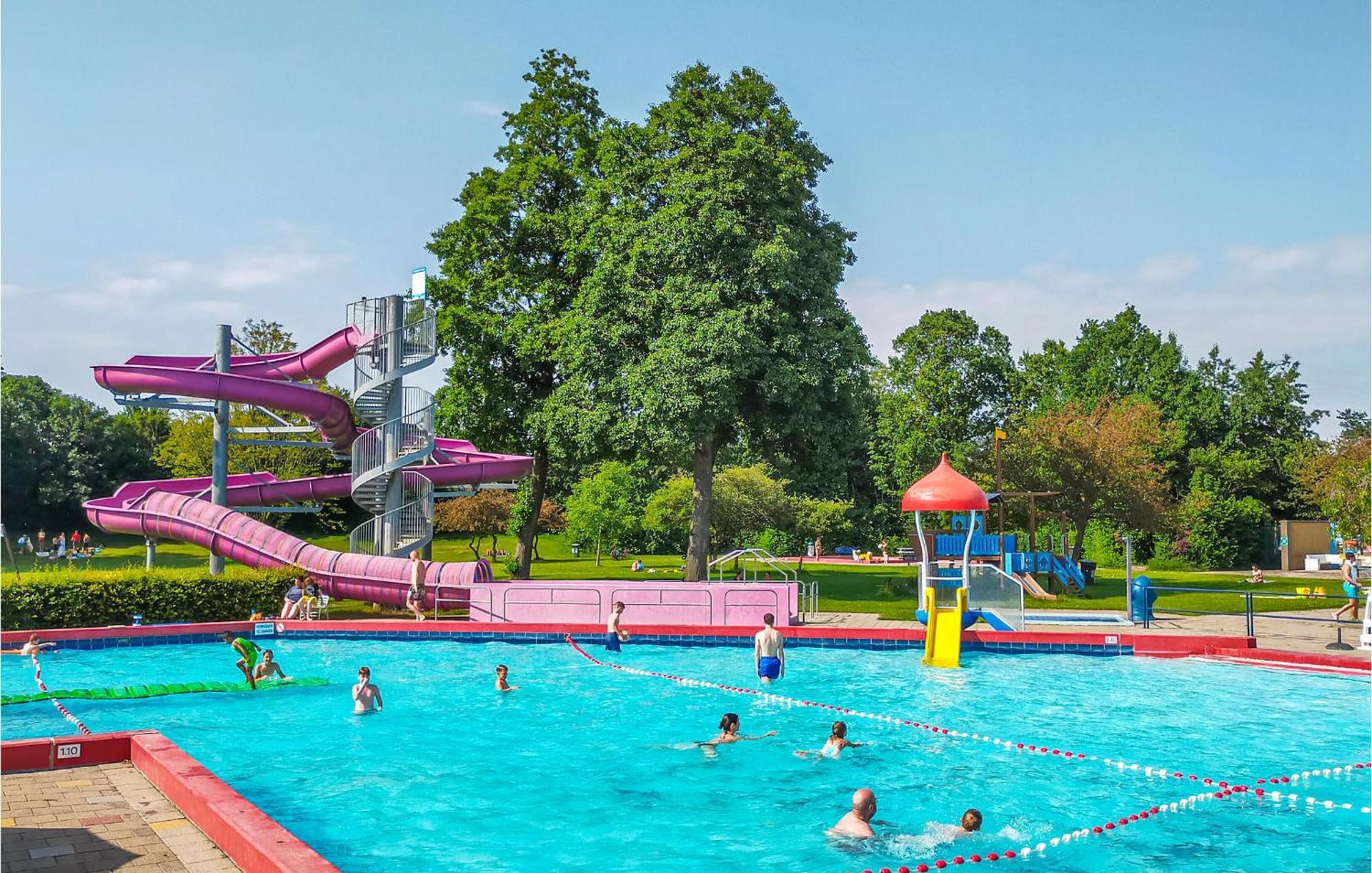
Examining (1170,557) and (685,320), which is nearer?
(685,320)

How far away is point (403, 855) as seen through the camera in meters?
9.56

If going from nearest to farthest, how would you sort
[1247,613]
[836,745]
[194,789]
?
[194,789]
[836,745]
[1247,613]

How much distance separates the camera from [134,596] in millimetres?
22062

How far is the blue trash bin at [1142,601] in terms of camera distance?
72.6 feet

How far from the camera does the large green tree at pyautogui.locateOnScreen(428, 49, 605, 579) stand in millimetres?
34062

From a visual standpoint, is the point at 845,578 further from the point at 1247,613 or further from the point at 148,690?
the point at 148,690

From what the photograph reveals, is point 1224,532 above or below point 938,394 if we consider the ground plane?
below

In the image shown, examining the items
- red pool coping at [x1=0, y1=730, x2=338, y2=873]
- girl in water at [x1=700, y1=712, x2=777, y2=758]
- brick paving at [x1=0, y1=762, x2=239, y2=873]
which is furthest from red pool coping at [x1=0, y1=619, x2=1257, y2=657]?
brick paving at [x1=0, y1=762, x2=239, y2=873]

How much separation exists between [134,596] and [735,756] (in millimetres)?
14943

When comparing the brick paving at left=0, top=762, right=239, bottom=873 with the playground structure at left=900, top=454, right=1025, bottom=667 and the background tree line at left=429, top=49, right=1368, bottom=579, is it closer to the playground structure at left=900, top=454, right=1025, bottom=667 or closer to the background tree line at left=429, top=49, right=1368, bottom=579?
the playground structure at left=900, top=454, right=1025, bottom=667

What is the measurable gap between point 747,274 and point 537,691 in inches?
622

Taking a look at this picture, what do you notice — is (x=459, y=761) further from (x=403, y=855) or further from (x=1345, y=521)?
(x=1345, y=521)

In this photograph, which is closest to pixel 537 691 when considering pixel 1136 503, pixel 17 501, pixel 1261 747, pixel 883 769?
pixel 883 769

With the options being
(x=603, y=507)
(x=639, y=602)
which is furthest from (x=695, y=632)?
(x=603, y=507)
